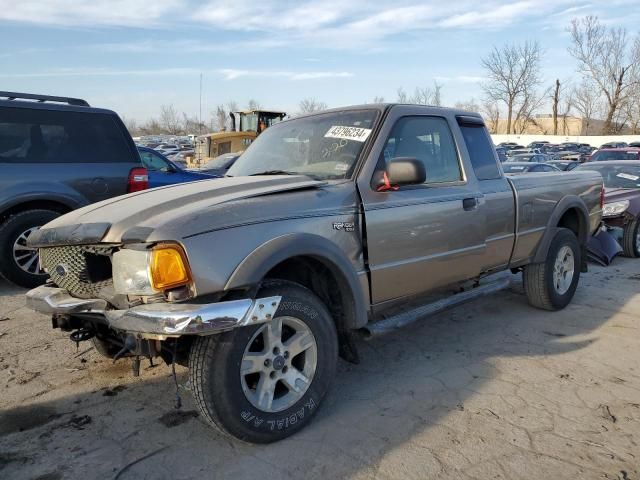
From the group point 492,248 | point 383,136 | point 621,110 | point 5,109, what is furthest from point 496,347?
point 621,110

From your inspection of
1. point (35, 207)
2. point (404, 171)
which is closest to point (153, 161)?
point (35, 207)

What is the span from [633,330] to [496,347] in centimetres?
151

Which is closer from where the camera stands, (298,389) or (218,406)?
(218,406)

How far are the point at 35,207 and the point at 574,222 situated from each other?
613 centimetres

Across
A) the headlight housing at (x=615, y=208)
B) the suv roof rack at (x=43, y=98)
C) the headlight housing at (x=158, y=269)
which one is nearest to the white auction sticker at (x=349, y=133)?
the headlight housing at (x=158, y=269)

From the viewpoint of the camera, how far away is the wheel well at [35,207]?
5949mm

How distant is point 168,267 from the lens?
103 inches

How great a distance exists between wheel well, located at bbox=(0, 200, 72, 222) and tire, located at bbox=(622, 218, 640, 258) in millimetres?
8317

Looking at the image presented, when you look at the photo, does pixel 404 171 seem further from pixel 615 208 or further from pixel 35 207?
pixel 615 208

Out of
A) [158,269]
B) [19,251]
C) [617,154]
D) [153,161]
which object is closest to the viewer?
[158,269]

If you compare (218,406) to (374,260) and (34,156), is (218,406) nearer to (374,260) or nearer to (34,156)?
(374,260)

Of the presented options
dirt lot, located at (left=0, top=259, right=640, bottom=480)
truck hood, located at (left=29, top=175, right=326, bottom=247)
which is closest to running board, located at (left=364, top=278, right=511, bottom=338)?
dirt lot, located at (left=0, top=259, right=640, bottom=480)

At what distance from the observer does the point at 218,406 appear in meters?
2.69

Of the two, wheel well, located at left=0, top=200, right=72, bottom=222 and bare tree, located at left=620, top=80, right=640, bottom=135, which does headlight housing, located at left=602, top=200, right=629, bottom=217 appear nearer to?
wheel well, located at left=0, top=200, right=72, bottom=222
